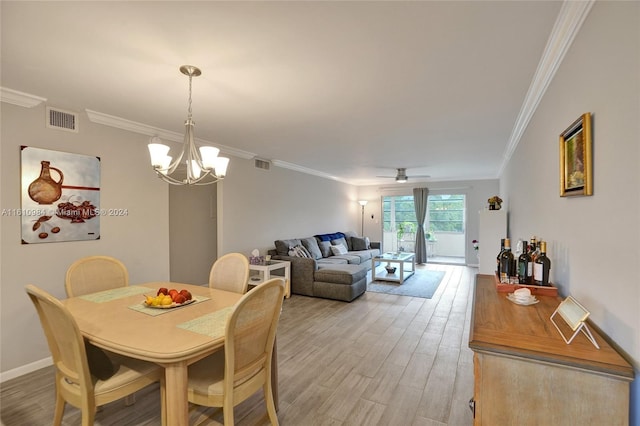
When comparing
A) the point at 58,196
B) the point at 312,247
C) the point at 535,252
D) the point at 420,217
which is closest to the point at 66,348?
the point at 58,196

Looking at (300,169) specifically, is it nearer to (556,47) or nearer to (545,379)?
(556,47)

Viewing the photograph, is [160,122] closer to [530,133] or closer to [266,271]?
[266,271]

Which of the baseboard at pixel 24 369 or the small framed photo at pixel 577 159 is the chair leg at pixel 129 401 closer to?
the baseboard at pixel 24 369

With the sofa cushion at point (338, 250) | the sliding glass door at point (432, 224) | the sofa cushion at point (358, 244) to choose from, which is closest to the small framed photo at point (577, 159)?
the sofa cushion at point (338, 250)

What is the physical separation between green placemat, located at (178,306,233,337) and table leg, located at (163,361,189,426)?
196 millimetres

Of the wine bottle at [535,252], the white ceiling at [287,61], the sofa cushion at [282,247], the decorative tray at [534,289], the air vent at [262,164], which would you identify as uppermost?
the white ceiling at [287,61]

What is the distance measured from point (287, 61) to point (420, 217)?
7.24 metres

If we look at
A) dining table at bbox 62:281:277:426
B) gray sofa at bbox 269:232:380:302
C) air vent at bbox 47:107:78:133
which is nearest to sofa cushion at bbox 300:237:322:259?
gray sofa at bbox 269:232:380:302

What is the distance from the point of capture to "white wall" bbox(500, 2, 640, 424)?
3.27 feet

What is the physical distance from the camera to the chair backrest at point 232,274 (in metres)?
2.56

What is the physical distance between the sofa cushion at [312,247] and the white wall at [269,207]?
0.33 meters

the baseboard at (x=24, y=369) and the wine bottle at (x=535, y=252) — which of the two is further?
the baseboard at (x=24, y=369)

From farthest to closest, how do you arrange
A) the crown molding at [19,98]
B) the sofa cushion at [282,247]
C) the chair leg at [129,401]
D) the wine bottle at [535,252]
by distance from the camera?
the sofa cushion at [282,247], the crown molding at [19,98], the chair leg at [129,401], the wine bottle at [535,252]

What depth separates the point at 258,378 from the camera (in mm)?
1765
